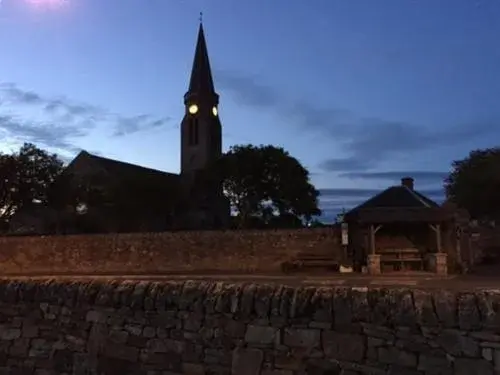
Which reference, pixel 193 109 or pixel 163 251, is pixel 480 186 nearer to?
pixel 163 251

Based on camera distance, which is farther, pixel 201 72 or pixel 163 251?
pixel 201 72

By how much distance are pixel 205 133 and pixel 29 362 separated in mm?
60454

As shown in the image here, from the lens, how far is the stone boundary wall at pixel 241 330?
3975 millimetres

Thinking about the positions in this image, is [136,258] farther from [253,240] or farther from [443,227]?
[443,227]

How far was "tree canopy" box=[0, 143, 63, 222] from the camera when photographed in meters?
38.0

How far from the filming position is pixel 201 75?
69188 millimetres

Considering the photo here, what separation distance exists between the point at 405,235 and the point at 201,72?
5031cm

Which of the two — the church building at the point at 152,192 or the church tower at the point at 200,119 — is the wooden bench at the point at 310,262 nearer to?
the church building at the point at 152,192

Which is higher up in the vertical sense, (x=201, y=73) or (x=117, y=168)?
(x=201, y=73)

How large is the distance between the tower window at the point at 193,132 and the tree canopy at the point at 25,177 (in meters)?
26.4

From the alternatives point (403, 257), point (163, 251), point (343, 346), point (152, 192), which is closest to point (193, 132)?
point (152, 192)

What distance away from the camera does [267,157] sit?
146ft

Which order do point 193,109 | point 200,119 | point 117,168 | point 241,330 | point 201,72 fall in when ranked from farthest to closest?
point 201,72 → point 193,109 → point 200,119 → point 117,168 → point 241,330

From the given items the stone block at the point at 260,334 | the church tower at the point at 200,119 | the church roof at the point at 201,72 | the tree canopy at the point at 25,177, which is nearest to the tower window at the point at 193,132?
the church tower at the point at 200,119
